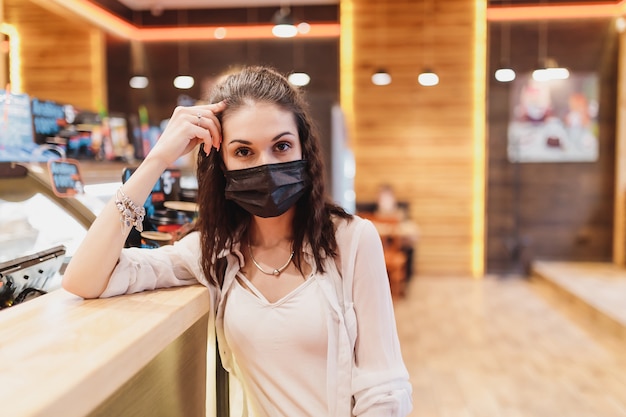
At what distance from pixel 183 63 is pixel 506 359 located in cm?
663

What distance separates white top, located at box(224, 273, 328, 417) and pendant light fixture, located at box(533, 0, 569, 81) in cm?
699

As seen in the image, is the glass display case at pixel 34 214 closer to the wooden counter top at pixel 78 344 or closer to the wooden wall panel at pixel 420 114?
the wooden counter top at pixel 78 344

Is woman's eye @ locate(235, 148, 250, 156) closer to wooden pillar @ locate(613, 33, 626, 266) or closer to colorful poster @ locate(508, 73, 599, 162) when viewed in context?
colorful poster @ locate(508, 73, 599, 162)

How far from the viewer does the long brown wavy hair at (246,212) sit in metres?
1.38

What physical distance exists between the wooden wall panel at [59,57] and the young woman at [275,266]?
7.69 metres

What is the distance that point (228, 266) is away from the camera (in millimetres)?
1422

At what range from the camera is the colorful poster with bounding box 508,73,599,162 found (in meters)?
8.20

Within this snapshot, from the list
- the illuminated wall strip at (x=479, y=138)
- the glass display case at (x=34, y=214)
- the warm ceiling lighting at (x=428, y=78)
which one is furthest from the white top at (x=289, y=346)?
the illuminated wall strip at (x=479, y=138)

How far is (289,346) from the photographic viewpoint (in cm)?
130

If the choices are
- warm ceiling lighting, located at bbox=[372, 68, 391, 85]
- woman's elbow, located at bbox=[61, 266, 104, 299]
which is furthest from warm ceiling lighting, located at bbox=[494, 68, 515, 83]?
woman's elbow, located at bbox=[61, 266, 104, 299]

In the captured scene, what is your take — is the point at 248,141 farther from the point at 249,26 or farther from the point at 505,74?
the point at 249,26

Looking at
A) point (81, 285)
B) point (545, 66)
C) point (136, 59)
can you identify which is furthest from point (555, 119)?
point (81, 285)

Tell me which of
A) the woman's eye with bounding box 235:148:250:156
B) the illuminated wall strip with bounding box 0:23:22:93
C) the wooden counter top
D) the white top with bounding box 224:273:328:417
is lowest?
the white top with bounding box 224:273:328:417

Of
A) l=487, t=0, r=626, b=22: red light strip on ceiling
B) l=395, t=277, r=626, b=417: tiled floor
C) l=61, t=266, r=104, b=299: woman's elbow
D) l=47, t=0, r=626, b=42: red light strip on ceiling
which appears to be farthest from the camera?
l=487, t=0, r=626, b=22: red light strip on ceiling
